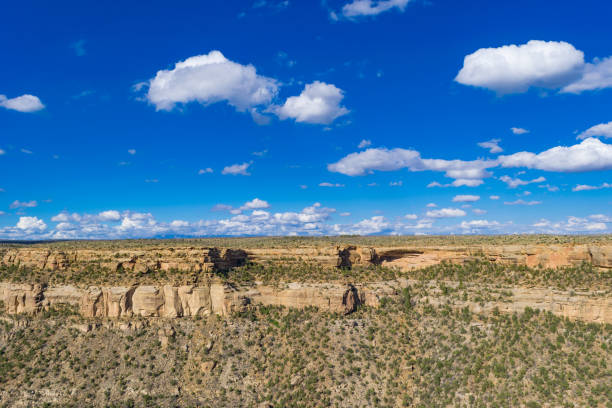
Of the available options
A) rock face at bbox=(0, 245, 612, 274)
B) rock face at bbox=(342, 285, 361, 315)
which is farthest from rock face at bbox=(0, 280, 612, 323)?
rock face at bbox=(0, 245, 612, 274)

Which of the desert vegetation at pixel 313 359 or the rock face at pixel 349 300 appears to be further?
the rock face at pixel 349 300

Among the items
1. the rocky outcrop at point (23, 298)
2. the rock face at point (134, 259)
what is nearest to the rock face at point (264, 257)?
the rock face at point (134, 259)

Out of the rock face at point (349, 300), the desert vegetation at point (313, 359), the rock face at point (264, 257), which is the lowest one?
the desert vegetation at point (313, 359)

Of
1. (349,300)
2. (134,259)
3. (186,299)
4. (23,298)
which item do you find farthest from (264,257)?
(23,298)

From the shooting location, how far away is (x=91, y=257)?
53.3 meters

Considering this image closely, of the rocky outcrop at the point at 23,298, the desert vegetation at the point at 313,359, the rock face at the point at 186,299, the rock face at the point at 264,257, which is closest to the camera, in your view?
the desert vegetation at the point at 313,359

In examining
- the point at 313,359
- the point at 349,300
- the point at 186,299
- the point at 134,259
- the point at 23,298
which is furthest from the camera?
the point at 134,259

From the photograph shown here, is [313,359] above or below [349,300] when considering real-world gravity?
below

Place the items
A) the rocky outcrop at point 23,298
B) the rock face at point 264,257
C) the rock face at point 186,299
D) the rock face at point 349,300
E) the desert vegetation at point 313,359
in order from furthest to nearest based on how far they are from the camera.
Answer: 1. the rocky outcrop at point 23,298
2. the rock face at point 264,257
3. the rock face at point 349,300
4. the rock face at point 186,299
5. the desert vegetation at point 313,359

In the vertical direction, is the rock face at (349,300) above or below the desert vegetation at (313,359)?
above

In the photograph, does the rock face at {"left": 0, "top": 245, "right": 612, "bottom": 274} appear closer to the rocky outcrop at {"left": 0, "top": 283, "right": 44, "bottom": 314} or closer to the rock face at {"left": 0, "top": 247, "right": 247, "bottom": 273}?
the rock face at {"left": 0, "top": 247, "right": 247, "bottom": 273}

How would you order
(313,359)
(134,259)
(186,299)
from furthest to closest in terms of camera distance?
(134,259) < (186,299) < (313,359)

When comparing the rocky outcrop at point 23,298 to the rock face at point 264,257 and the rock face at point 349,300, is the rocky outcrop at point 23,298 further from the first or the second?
the rock face at point 349,300

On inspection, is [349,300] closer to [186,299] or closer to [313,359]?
[313,359]
